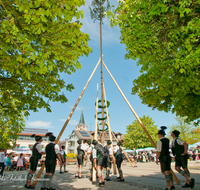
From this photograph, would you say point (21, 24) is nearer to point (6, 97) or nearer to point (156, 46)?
point (6, 97)

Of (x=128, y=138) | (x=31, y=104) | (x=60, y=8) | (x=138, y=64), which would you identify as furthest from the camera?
(x=128, y=138)

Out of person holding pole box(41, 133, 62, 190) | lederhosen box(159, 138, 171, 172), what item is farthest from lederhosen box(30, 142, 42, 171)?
lederhosen box(159, 138, 171, 172)

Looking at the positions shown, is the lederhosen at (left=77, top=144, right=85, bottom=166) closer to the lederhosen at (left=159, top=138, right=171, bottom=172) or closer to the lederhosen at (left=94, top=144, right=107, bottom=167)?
the lederhosen at (left=94, top=144, right=107, bottom=167)

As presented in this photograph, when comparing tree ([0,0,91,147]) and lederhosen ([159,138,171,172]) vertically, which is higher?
tree ([0,0,91,147])

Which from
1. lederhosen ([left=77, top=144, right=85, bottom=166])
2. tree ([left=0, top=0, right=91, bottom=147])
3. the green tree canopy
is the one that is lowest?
lederhosen ([left=77, top=144, right=85, bottom=166])

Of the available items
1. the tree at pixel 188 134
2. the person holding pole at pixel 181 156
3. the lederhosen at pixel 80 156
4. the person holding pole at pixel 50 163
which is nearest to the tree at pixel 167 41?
the person holding pole at pixel 181 156

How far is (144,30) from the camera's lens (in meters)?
5.99

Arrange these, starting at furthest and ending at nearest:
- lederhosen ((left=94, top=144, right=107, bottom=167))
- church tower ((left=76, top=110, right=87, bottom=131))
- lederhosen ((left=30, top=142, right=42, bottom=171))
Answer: church tower ((left=76, top=110, right=87, bottom=131)) → lederhosen ((left=94, top=144, right=107, bottom=167)) → lederhosen ((left=30, top=142, right=42, bottom=171))

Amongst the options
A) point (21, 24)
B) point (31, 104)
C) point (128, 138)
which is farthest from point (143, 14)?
point (128, 138)

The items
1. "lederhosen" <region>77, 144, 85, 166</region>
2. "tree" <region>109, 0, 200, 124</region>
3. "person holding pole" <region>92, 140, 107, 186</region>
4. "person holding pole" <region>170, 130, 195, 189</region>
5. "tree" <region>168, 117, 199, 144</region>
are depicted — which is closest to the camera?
"tree" <region>109, 0, 200, 124</region>

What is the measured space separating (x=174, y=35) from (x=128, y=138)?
144ft

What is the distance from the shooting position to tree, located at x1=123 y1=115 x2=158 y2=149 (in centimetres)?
4456

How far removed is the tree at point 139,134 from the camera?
44562 mm

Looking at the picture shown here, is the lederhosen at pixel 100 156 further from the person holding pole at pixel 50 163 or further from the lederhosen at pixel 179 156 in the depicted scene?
the lederhosen at pixel 179 156
